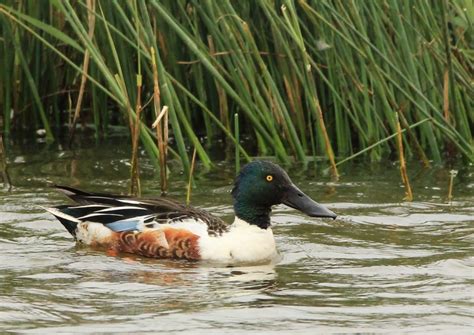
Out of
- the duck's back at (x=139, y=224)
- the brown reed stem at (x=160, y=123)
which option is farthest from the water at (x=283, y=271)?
the brown reed stem at (x=160, y=123)

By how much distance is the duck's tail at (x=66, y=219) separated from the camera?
8.26 m

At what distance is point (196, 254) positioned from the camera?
307 inches

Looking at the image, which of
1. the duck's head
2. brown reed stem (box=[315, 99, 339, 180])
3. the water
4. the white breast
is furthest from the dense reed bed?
the white breast

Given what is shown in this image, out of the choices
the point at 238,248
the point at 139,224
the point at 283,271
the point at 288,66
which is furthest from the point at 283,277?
the point at 288,66

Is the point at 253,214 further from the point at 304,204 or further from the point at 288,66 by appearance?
the point at 288,66

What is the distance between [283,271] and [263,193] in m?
0.70

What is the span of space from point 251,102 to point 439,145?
2020 millimetres

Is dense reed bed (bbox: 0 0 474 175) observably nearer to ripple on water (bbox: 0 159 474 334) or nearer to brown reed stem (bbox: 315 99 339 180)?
brown reed stem (bbox: 315 99 339 180)

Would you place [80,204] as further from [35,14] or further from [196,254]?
[35,14]

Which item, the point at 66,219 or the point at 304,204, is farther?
the point at 66,219

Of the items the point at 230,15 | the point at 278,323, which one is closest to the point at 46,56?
the point at 230,15

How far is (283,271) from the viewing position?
24.7 feet

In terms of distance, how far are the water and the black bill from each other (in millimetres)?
239

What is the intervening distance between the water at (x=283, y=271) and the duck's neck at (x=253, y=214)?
235 millimetres
